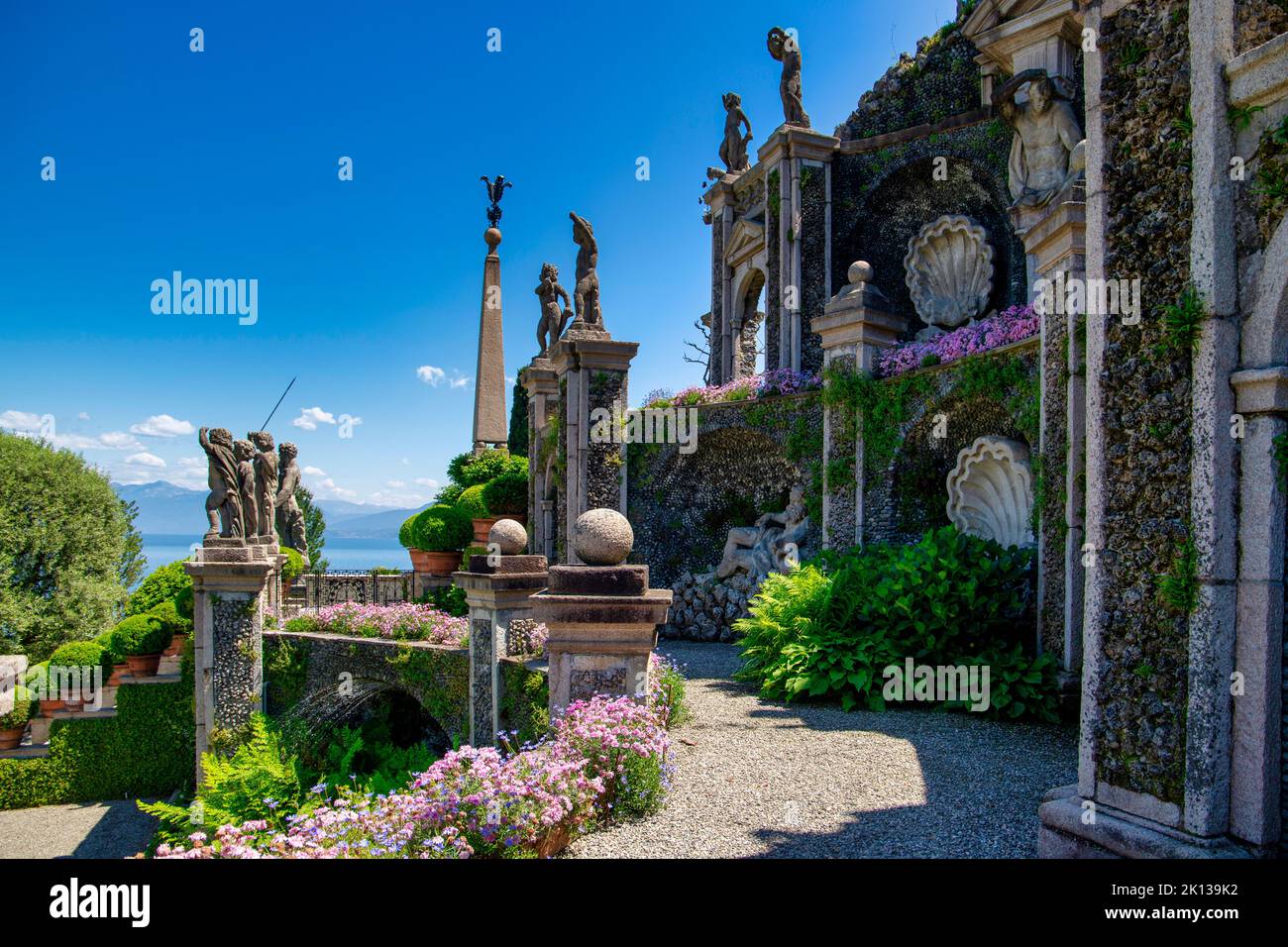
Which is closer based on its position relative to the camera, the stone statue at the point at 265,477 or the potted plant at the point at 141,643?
the potted plant at the point at 141,643

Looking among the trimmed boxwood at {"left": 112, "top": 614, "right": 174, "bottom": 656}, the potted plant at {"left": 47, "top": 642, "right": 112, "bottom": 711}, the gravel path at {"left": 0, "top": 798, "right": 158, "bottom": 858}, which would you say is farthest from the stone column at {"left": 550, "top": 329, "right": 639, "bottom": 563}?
the potted plant at {"left": 47, "top": 642, "right": 112, "bottom": 711}

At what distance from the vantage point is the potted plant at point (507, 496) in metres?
18.6

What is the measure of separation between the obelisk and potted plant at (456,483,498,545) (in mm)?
4533

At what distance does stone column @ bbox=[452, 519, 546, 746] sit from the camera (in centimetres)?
907

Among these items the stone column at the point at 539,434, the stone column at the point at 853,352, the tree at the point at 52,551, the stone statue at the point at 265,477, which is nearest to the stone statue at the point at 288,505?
the stone statue at the point at 265,477

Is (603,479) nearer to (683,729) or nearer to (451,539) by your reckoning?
(451,539)

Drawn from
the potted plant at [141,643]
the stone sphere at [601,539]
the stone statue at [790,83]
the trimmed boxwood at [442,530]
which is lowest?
the potted plant at [141,643]

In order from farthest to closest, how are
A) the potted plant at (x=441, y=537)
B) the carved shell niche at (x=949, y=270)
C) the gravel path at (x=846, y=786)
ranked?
the potted plant at (x=441, y=537)
the carved shell niche at (x=949, y=270)
the gravel path at (x=846, y=786)

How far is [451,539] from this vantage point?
1756 centimetres

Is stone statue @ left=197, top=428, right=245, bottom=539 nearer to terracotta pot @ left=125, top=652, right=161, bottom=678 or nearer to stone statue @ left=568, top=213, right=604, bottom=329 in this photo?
terracotta pot @ left=125, top=652, right=161, bottom=678

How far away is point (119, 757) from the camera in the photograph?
550 inches

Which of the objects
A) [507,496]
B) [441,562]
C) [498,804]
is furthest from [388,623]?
[498,804]

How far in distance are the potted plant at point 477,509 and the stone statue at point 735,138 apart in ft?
34.0

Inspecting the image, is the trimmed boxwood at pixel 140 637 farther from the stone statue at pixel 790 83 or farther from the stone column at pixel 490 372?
the stone statue at pixel 790 83
